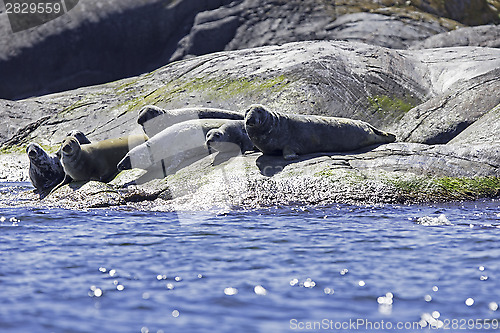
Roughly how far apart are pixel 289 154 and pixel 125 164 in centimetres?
221

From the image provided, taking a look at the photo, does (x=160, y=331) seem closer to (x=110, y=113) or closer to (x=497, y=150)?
(x=497, y=150)

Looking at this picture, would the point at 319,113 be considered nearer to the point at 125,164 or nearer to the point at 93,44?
the point at 125,164

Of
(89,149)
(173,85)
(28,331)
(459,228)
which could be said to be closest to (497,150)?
(459,228)

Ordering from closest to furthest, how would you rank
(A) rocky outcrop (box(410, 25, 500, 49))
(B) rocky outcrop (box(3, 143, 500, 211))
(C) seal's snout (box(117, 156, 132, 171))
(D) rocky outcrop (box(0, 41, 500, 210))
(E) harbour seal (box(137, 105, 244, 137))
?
(B) rocky outcrop (box(3, 143, 500, 211)), (D) rocky outcrop (box(0, 41, 500, 210)), (C) seal's snout (box(117, 156, 132, 171)), (E) harbour seal (box(137, 105, 244, 137)), (A) rocky outcrop (box(410, 25, 500, 49))

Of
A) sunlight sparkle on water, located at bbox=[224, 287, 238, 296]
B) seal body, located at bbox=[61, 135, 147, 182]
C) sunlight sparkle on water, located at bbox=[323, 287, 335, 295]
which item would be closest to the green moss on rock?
seal body, located at bbox=[61, 135, 147, 182]

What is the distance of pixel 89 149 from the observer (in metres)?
9.80

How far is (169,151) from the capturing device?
31.2ft

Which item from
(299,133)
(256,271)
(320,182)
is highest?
(256,271)

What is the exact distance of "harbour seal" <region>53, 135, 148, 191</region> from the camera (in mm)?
9492

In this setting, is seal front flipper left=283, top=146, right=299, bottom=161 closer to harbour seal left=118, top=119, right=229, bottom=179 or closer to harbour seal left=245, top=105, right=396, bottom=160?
harbour seal left=245, top=105, right=396, bottom=160

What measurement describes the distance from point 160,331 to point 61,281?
123 cm

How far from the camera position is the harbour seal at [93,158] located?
9492mm

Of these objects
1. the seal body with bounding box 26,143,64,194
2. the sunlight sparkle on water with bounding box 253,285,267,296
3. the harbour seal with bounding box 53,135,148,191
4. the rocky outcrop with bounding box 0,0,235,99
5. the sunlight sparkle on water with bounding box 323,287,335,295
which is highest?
the sunlight sparkle on water with bounding box 253,285,267,296

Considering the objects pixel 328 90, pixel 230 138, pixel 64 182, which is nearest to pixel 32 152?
pixel 64 182
